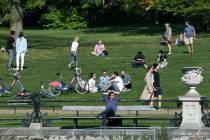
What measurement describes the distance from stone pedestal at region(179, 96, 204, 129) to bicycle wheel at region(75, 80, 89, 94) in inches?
431

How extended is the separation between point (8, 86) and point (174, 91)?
672 centimetres

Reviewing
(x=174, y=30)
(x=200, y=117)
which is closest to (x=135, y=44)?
(x=174, y=30)

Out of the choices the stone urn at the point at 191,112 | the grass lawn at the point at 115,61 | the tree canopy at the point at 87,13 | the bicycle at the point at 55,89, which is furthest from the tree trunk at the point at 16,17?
the stone urn at the point at 191,112

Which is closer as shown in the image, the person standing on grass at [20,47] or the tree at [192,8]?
the person standing on grass at [20,47]

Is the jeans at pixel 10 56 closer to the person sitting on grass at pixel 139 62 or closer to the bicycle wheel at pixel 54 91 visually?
the person sitting on grass at pixel 139 62

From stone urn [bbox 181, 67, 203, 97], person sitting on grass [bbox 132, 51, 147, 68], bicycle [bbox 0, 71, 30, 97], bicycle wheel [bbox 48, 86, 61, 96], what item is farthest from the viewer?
person sitting on grass [bbox 132, 51, 147, 68]

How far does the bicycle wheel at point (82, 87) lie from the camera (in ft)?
109

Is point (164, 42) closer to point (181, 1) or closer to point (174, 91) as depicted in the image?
point (181, 1)

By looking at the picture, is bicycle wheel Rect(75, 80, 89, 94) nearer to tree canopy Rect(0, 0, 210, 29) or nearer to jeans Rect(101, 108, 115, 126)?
jeans Rect(101, 108, 115, 126)

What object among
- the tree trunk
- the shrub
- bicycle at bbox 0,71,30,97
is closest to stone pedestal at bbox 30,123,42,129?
bicycle at bbox 0,71,30,97

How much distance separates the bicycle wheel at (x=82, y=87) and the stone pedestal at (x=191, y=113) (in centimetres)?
1094

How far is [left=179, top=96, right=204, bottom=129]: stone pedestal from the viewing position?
22.3 metres

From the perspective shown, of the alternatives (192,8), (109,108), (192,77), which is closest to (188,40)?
(192,8)

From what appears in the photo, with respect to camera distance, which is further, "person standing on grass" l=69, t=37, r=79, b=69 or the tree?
the tree
